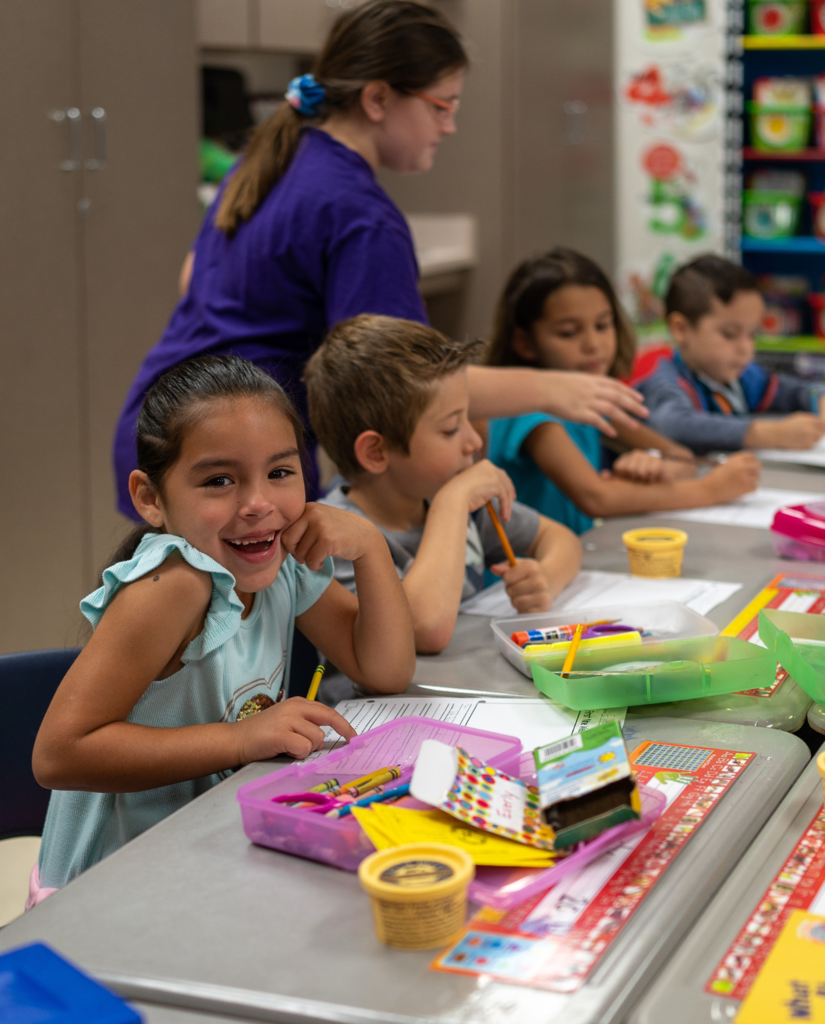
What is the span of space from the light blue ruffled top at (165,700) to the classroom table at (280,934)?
0.62 feet

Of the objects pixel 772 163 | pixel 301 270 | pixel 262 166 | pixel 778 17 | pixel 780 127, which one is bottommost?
pixel 301 270

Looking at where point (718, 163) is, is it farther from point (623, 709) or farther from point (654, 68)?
point (623, 709)

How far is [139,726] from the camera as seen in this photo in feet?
3.38

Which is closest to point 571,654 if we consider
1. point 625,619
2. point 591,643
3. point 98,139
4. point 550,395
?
point 591,643

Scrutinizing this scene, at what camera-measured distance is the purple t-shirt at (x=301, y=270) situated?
1.70 metres

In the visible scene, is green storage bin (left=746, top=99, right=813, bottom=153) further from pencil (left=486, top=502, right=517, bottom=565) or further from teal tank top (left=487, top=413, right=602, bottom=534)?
pencil (left=486, top=502, right=517, bottom=565)

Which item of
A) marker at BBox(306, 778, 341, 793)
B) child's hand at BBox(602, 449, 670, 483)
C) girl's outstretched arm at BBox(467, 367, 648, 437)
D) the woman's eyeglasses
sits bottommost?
marker at BBox(306, 778, 341, 793)

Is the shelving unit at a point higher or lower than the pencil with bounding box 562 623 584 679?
higher

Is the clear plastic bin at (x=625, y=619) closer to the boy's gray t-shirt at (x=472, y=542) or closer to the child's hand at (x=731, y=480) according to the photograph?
the boy's gray t-shirt at (x=472, y=542)

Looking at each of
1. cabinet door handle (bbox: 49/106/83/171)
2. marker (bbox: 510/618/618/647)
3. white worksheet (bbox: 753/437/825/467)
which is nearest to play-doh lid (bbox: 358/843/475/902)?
marker (bbox: 510/618/618/647)

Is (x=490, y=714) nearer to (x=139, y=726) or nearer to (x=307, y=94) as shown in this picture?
(x=139, y=726)

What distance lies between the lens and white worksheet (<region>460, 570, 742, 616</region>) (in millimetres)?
1486

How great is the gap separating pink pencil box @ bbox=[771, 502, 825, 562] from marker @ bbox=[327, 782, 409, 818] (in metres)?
0.97

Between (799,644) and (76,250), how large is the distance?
203 cm
